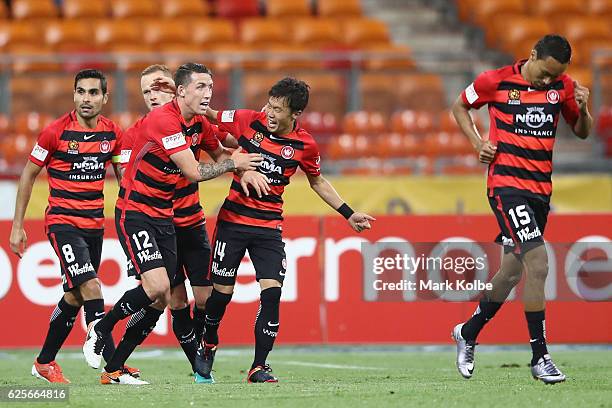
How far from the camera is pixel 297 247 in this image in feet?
40.0

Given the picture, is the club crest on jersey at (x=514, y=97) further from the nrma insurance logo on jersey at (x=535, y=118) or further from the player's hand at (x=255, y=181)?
the player's hand at (x=255, y=181)

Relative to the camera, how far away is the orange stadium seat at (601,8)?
69.0 ft

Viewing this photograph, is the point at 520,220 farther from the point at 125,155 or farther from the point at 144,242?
the point at 125,155

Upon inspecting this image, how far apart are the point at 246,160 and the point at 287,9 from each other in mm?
13037

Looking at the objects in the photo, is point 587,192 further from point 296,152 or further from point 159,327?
point 296,152

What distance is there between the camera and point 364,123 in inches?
645

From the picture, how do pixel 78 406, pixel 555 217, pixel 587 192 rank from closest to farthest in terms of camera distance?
pixel 78 406, pixel 555 217, pixel 587 192

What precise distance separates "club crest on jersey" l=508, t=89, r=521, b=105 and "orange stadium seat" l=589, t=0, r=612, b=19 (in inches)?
522

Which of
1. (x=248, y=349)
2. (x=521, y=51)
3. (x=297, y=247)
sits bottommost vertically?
(x=248, y=349)

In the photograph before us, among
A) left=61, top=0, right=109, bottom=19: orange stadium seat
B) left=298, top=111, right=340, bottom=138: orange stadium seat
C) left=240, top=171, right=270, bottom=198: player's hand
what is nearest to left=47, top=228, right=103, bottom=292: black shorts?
left=240, top=171, right=270, bottom=198: player's hand

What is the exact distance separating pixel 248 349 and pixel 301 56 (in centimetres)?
556

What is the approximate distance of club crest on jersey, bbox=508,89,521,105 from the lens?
332 inches

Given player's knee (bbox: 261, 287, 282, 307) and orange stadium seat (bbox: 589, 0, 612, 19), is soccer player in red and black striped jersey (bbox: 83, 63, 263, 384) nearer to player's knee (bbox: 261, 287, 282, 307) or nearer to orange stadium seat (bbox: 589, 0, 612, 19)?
player's knee (bbox: 261, 287, 282, 307)

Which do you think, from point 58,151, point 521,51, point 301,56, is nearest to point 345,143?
point 301,56
